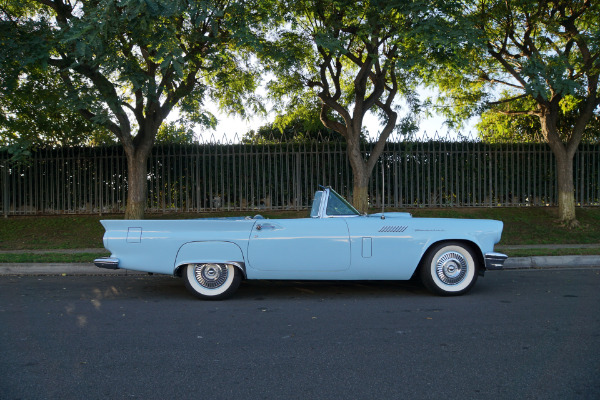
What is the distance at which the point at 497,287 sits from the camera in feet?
24.2

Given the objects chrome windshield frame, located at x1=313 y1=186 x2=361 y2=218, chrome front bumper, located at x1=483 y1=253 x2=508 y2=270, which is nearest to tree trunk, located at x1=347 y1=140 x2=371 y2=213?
chrome windshield frame, located at x1=313 y1=186 x2=361 y2=218

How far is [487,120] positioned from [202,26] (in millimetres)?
9923

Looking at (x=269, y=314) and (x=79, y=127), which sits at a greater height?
(x=79, y=127)

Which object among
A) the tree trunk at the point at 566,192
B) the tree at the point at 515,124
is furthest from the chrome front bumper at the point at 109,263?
the tree at the point at 515,124

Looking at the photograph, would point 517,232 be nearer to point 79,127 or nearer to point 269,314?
point 269,314

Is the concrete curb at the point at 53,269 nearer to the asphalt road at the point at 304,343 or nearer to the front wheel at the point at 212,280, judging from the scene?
the asphalt road at the point at 304,343

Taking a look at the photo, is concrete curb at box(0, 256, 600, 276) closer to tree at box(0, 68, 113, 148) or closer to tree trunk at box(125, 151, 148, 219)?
tree at box(0, 68, 113, 148)

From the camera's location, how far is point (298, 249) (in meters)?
6.40

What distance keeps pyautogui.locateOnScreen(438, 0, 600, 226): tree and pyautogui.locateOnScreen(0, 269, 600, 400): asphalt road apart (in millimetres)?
7530

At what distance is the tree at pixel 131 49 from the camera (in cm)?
928

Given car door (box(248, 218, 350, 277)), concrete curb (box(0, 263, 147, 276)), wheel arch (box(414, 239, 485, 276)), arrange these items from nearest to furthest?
car door (box(248, 218, 350, 277)), wheel arch (box(414, 239, 485, 276)), concrete curb (box(0, 263, 147, 276))

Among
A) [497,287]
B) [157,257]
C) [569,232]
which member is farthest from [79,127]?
[569,232]

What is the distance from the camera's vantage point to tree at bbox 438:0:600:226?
41.0ft

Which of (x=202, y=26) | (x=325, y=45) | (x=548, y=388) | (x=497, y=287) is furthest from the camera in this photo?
(x=202, y=26)
